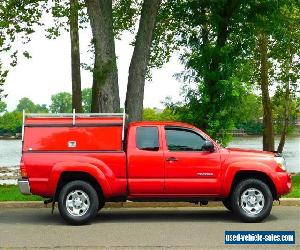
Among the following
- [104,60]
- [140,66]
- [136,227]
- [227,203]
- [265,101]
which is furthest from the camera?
[265,101]

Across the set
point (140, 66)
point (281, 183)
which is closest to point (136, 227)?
point (281, 183)

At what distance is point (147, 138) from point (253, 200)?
2401 millimetres

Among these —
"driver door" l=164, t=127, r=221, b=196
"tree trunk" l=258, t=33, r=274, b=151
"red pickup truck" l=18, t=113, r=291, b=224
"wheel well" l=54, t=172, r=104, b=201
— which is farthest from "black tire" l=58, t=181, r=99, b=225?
"tree trunk" l=258, t=33, r=274, b=151

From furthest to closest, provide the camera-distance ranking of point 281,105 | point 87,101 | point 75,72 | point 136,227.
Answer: point 87,101
point 281,105
point 75,72
point 136,227

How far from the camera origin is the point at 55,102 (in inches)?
5719

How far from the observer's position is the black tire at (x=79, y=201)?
37.7 feet

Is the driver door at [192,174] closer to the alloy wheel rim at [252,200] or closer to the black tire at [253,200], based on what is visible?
the black tire at [253,200]

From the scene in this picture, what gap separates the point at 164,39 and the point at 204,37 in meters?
12.1

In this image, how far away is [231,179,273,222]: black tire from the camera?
38.2 ft

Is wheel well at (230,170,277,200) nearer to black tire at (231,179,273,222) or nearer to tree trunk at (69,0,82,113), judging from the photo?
black tire at (231,179,273,222)

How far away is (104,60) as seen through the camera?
1667 cm

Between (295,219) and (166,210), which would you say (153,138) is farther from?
(295,219)

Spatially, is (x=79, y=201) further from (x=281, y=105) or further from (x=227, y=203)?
(x=281, y=105)

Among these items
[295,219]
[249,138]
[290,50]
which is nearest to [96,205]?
[295,219]
